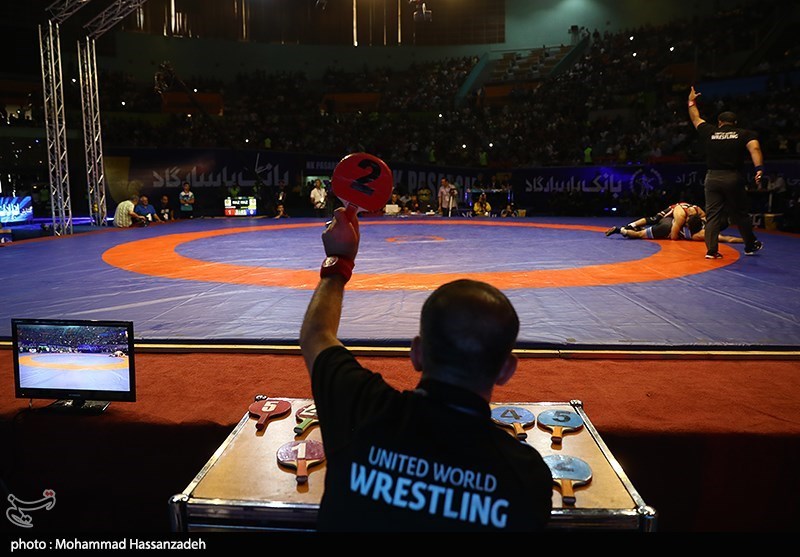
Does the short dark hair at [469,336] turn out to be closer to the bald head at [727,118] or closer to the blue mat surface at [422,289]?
the blue mat surface at [422,289]

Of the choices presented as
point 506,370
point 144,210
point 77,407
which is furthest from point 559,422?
point 144,210

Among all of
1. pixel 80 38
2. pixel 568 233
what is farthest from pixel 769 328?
pixel 80 38

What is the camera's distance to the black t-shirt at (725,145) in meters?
6.70

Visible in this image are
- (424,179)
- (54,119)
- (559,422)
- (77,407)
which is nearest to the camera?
(559,422)

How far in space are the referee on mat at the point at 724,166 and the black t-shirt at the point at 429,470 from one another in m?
6.68

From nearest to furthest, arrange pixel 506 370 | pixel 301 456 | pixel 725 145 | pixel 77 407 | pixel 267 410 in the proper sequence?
pixel 506 370
pixel 301 456
pixel 267 410
pixel 77 407
pixel 725 145

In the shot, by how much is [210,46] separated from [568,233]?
23.2m

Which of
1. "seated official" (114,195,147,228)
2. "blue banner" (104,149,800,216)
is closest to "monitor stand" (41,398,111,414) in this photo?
"seated official" (114,195,147,228)

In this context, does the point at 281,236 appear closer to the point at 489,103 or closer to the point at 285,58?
the point at 489,103

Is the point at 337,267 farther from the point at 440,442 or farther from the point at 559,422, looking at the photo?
the point at 559,422

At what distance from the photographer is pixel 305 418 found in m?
2.28

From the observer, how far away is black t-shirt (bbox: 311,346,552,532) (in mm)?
1147

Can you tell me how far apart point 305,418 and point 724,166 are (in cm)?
644

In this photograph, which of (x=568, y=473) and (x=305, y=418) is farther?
(x=305, y=418)
